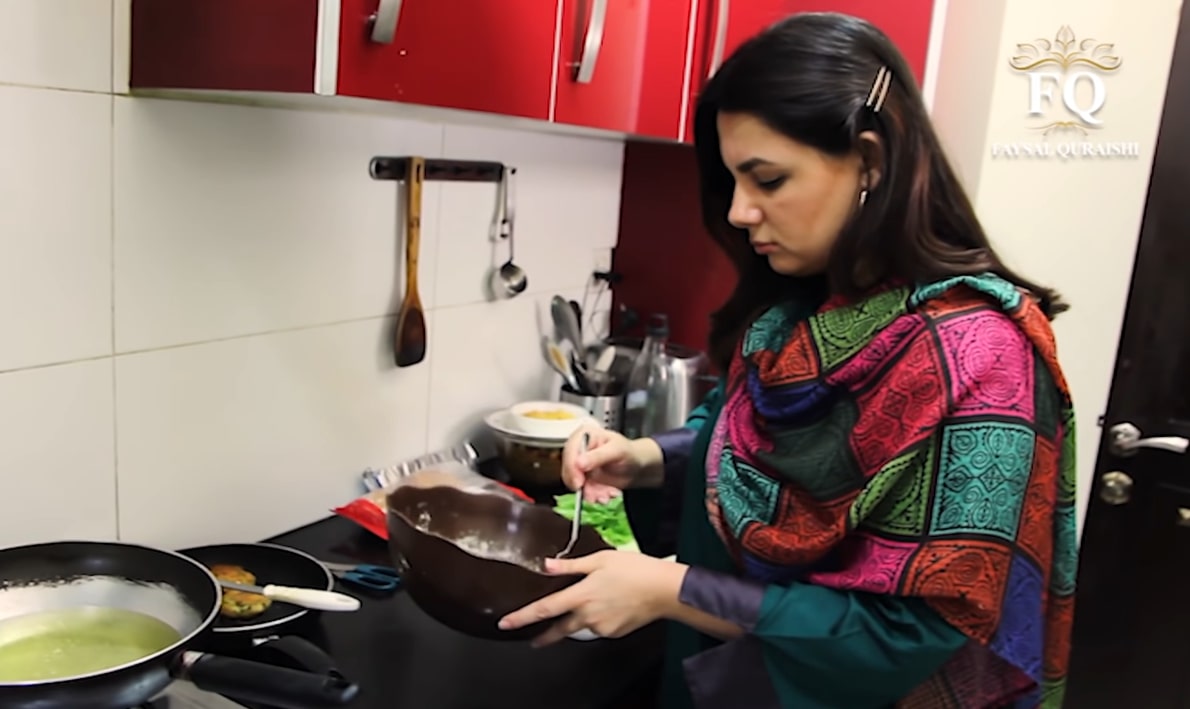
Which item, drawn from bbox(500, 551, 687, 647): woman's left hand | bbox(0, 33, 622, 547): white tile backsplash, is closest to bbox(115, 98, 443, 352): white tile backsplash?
bbox(0, 33, 622, 547): white tile backsplash

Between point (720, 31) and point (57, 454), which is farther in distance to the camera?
point (720, 31)

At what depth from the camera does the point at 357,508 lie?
133cm

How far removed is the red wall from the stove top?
1283mm

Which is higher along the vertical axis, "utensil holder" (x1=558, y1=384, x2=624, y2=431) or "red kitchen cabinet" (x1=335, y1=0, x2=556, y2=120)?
"red kitchen cabinet" (x1=335, y1=0, x2=556, y2=120)

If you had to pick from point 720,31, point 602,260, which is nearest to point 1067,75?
point 720,31

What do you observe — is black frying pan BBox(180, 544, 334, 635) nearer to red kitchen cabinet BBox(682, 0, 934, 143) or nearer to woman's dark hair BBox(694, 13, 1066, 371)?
woman's dark hair BBox(694, 13, 1066, 371)

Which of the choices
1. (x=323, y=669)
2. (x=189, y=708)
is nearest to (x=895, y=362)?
(x=323, y=669)

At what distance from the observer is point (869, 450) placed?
860 mm

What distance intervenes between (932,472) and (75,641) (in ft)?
2.65

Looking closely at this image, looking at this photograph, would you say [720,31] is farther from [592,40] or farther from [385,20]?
[385,20]

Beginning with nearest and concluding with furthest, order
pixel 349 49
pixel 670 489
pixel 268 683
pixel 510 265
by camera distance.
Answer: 1. pixel 268 683
2. pixel 349 49
3. pixel 670 489
4. pixel 510 265

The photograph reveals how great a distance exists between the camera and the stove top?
899 mm

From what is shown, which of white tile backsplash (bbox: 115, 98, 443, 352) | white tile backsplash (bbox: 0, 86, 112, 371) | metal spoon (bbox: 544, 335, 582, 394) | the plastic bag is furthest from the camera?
metal spoon (bbox: 544, 335, 582, 394)

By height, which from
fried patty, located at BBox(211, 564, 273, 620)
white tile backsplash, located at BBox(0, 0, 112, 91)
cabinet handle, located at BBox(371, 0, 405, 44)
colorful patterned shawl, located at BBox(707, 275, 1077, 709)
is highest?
cabinet handle, located at BBox(371, 0, 405, 44)
